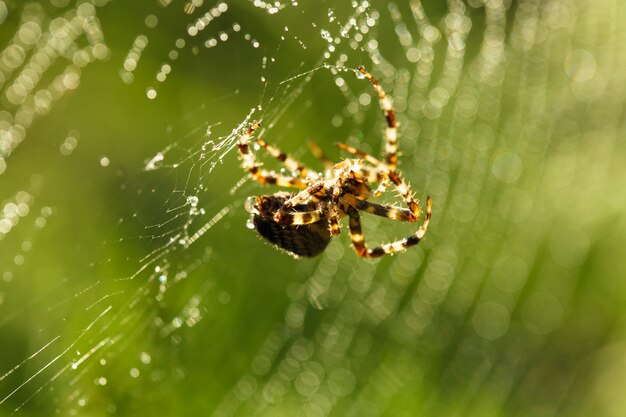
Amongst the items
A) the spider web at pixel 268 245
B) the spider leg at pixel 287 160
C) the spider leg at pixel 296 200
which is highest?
the spider leg at pixel 287 160

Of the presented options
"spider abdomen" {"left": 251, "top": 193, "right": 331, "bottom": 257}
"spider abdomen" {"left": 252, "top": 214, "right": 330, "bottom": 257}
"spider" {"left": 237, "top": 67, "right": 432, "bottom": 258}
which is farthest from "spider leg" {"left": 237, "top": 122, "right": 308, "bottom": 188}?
"spider abdomen" {"left": 252, "top": 214, "right": 330, "bottom": 257}

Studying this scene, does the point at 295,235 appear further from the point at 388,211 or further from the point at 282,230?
the point at 388,211

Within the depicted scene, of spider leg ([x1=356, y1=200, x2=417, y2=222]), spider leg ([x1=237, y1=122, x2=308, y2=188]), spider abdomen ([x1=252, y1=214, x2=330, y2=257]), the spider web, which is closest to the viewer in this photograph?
spider abdomen ([x1=252, y1=214, x2=330, y2=257])

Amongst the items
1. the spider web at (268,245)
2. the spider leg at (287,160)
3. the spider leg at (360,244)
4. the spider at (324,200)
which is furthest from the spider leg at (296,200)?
the spider web at (268,245)

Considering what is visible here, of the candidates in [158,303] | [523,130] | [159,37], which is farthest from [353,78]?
[158,303]

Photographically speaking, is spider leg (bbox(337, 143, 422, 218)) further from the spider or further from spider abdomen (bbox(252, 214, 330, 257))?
spider abdomen (bbox(252, 214, 330, 257))

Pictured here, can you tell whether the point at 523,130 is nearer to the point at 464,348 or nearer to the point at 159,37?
the point at 464,348

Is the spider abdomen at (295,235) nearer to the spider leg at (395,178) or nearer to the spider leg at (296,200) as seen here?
the spider leg at (296,200)
